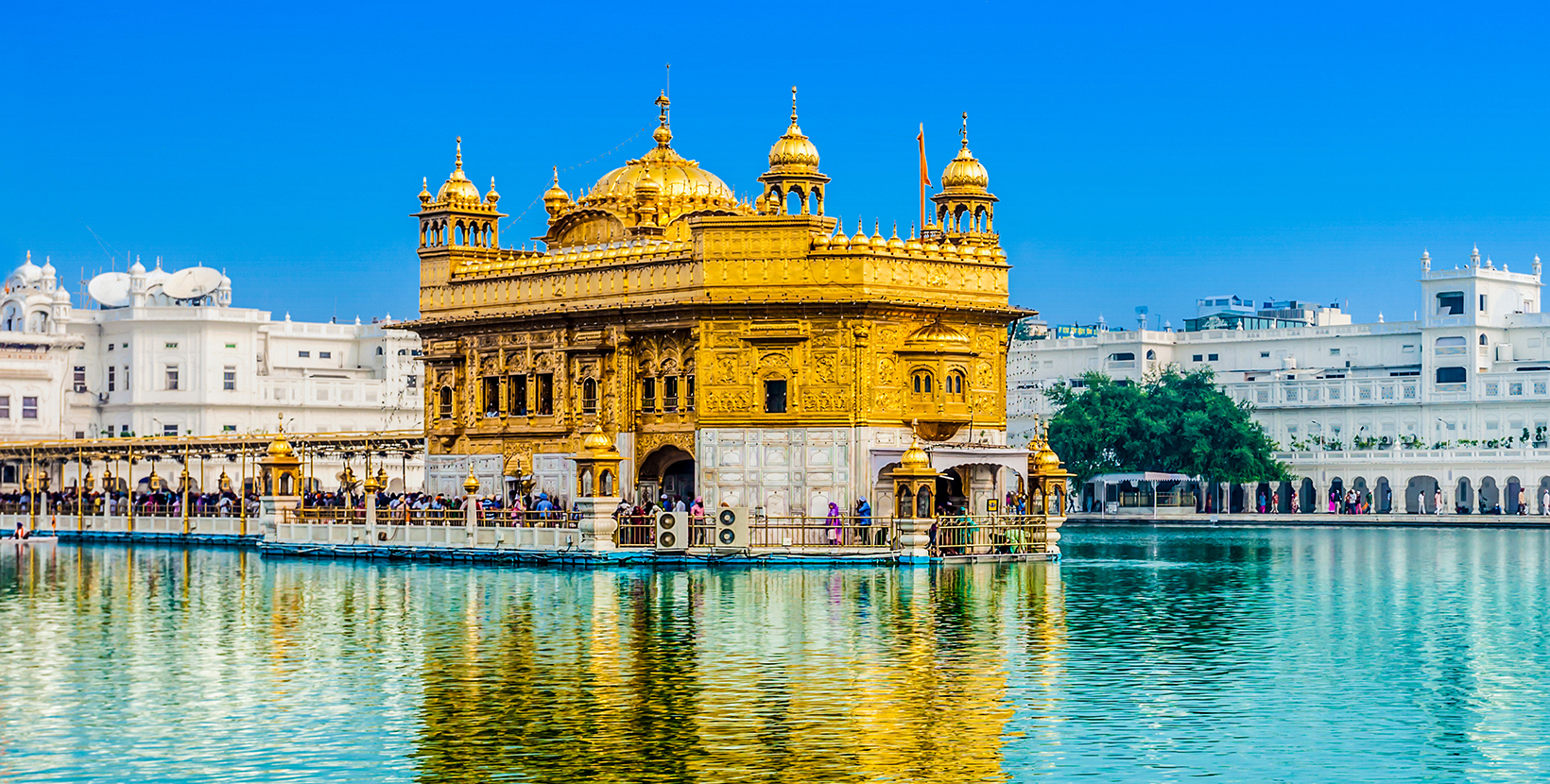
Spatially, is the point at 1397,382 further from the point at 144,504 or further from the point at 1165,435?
the point at 144,504

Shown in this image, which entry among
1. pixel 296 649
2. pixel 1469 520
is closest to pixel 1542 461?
pixel 1469 520

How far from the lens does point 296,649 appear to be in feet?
91.7

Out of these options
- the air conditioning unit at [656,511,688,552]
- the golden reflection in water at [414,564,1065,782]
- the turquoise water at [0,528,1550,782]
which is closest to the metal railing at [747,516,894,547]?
the air conditioning unit at [656,511,688,552]

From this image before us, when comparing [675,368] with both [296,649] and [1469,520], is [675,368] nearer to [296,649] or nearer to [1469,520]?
Answer: [296,649]

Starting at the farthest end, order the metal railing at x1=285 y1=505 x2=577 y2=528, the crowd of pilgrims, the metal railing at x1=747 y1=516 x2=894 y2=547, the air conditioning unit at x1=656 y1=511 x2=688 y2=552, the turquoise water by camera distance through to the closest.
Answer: the crowd of pilgrims
the metal railing at x1=285 y1=505 x2=577 y2=528
the metal railing at x1=747 y1=516 x2=894 y2=547
the air conditioning unit at x1=656 y1=511 x2=688 y2=552
the turquoise water

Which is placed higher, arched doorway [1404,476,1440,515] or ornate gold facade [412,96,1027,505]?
ornate gold facade [412,96,1027,505]

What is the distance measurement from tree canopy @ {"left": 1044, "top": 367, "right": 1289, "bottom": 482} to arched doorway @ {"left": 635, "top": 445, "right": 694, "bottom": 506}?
132ft

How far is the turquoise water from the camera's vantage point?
19250 mm

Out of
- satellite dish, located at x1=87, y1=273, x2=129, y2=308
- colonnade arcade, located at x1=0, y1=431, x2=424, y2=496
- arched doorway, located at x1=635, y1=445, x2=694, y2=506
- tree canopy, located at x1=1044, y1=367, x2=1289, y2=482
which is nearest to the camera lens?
arched doorway, located at x1=635, y1=445, x2=694, y2=506

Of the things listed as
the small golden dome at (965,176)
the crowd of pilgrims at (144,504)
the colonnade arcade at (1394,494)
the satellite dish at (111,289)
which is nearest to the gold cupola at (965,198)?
the small golden dome at (965,176)

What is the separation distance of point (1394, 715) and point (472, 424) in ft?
123

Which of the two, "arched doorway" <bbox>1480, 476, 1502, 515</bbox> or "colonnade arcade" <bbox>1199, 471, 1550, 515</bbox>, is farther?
"arched doorway" <bbox>1480, 476, 1502, 515</bbox>

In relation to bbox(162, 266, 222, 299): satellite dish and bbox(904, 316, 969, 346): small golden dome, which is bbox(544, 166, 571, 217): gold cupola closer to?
bbox(904, 316, 969, 346): small golden dome

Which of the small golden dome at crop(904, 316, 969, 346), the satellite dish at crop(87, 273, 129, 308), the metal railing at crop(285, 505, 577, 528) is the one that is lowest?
the metal railing at crop(285, 505, 577, 528)
